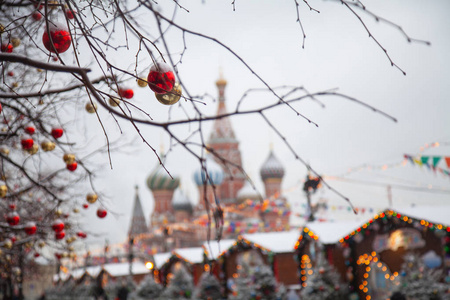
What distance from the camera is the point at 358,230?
56.1 ft

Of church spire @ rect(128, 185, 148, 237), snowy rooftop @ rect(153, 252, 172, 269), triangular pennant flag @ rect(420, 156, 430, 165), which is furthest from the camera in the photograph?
church spire @ rect(128, 185, 148, 237)

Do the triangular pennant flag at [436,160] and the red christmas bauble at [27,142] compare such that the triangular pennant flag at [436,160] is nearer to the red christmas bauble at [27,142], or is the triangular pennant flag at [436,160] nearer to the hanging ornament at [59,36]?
the red christmas bauble at [27,142]

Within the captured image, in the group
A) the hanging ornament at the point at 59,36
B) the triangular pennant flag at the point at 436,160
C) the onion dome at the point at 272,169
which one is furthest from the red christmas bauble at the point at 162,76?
the onion dome at the point at 272,169

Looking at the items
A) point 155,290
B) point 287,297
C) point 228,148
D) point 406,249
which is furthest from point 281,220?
point 406,249

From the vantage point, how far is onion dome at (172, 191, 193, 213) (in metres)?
54.1

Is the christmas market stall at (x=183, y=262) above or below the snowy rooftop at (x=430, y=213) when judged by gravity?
below

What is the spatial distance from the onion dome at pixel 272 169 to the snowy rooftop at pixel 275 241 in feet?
92.5

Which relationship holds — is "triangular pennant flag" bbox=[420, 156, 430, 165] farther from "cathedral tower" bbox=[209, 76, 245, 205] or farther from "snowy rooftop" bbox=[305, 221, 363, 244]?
"cathedral tower" bbox=[209, 76, 245, 205]

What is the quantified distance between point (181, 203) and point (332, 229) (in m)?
36.8

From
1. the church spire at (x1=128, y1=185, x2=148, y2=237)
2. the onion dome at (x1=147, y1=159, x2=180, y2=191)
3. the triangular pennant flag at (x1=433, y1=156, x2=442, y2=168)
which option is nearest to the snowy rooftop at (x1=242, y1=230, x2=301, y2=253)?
the triangular pennant flag at (x1=433, y1=156, x2=442, y2=168)

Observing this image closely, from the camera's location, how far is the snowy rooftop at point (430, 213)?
48.0 feet

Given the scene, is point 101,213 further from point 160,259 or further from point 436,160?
point 160,259

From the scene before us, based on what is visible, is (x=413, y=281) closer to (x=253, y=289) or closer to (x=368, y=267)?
(x=368, y=267)

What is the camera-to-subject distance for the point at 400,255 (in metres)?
16.8
